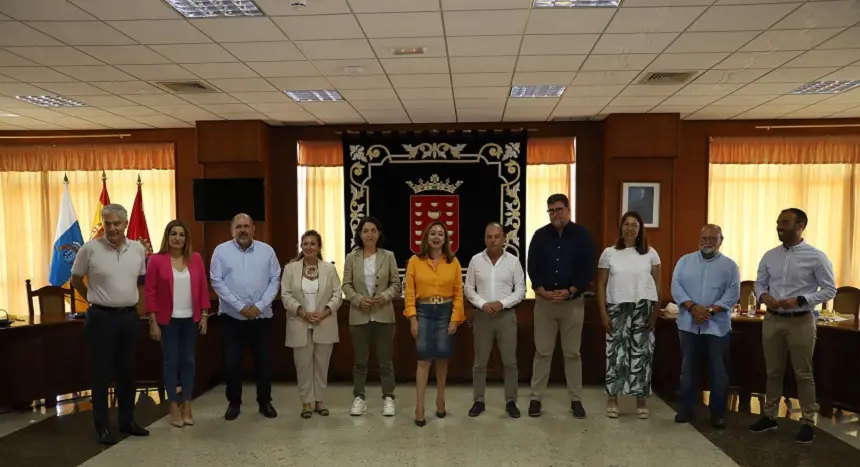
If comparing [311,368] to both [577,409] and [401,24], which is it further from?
[401,24]

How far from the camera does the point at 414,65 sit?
4465 mm

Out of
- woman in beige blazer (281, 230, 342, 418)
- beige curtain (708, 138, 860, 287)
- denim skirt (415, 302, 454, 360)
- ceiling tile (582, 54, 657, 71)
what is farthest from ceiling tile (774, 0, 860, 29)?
beige curtain (708, 138, 860, 287)

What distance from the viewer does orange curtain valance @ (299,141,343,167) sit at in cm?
726

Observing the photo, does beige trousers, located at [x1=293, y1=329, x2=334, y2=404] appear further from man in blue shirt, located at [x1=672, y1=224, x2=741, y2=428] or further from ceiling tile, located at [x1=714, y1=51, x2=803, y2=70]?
ceiling tile, located at [x1=714, y1=51, x2=803, y2=70]

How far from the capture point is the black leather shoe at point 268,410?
14.7 ft

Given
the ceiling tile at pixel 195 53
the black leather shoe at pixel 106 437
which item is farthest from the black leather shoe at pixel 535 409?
the ceiling tile at pixel 195 53

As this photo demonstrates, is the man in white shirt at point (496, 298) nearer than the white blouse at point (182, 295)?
No

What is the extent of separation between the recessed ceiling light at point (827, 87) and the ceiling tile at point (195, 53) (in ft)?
16.2

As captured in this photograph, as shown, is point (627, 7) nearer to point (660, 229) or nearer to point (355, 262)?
point (355, 262)

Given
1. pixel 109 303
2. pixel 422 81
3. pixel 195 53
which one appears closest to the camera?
pixel 109 303

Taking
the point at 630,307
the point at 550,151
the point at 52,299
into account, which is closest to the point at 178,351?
the point at 52,299

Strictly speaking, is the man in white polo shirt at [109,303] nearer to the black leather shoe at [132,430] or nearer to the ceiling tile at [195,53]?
the black leather shoe at [132,430]

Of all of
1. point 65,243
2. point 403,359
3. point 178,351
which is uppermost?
point 65,243

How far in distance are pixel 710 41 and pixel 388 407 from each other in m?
3.47
